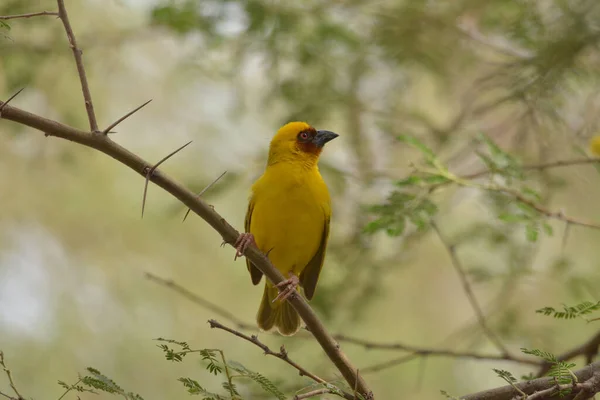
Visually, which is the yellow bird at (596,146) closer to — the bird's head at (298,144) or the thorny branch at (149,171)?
the bird's head at (298,144)

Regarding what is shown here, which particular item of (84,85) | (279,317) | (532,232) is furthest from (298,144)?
(84,85)

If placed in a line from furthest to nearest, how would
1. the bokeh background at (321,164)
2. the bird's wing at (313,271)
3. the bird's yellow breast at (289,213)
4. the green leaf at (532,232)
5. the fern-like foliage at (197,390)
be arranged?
the bokeh background at (321,164), the bird's wing at (313,271), the bird's yellow breast at (289,213), the green leaf at (532,232), the fern-like foliage at (197,390)

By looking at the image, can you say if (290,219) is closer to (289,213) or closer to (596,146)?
Result: (289,213)

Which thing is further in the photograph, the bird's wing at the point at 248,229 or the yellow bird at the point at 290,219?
the bird's wing at the point at 248,229

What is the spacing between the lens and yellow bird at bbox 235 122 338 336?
4.38 m

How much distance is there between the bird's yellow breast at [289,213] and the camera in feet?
14.4

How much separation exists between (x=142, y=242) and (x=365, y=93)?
124 inches

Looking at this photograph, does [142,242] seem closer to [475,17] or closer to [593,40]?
[475,17]

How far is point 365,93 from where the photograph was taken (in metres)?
7.16

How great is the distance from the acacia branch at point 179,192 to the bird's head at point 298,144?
1.83 metres

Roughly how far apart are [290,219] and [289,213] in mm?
37

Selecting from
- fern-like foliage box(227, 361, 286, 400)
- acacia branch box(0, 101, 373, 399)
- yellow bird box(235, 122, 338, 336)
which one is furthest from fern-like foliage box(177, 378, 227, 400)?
yellow bird box(235, 122, 338, 336)

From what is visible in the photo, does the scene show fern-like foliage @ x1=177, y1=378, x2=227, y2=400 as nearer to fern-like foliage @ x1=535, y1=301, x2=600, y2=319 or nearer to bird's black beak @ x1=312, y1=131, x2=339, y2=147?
fern-like foliage @ x1=535, y1=301, x2=600, y2=319

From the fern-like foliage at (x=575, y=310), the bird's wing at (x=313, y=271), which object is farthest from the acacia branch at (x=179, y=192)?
the bird's wing at (x=313, y=271)
